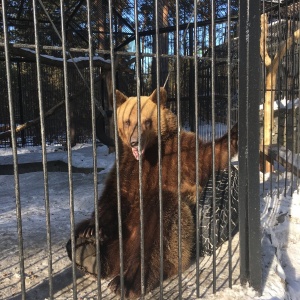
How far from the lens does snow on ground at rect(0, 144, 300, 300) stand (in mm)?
2613

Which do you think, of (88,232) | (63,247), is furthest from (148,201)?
(63,247)

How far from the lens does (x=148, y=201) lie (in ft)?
9.43

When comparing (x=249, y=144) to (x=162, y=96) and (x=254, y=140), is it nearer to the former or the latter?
(x=254, y=140)

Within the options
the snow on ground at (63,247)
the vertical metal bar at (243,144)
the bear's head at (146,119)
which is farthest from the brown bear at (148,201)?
the vertical metal bar at (243,144)

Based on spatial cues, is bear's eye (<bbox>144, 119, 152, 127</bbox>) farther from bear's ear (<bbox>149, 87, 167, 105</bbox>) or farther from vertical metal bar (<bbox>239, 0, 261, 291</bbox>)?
vertical metal bar (<bbox>239, 0, 261, 291</bbox>)

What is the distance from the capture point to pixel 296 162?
17.8ft

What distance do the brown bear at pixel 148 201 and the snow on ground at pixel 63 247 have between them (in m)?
0.19

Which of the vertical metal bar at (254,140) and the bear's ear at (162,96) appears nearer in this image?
the vertical metal bar at (254,140)

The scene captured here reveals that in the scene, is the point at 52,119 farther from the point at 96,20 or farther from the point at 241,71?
the point at 241,71

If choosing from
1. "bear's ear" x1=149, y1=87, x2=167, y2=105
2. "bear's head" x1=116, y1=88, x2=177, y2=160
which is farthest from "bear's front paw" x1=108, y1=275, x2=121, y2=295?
"bear's ear" x1=149, y1=87, x2=167, y2=105

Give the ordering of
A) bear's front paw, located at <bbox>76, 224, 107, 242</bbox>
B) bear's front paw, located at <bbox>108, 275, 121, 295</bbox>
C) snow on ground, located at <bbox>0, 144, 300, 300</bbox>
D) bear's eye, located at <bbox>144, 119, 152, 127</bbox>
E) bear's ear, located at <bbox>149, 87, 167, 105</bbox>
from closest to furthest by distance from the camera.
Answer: bear's front paw, located at <bbox>108, 275, 121, 295</bbox> < snow on ground, located at <bbox>0, 144, 300, 300</bbox> < bear's front paw, located at <bbox>76, 224, 107, 242</bbox> < bear's ear, located at <bbox>149, 87, 167, 105</bbox> < bear's eye, located at <bbox>144, 119, 152, 127</bbox>

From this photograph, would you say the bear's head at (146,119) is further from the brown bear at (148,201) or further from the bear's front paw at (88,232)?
the bear's front paw at (88,232)

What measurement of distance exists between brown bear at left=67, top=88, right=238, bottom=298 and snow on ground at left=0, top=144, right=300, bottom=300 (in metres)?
0.19

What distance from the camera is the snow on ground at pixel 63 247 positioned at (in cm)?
261
